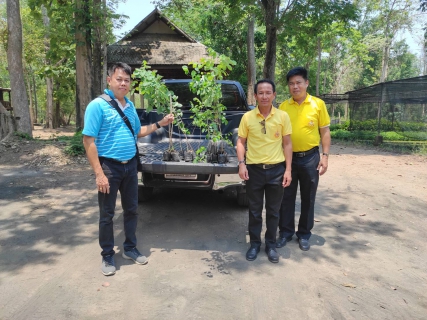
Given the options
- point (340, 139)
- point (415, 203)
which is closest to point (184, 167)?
point (415, 203)

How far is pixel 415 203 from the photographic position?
5379 mm

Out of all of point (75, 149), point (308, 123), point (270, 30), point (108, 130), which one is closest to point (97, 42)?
point (75, 149)

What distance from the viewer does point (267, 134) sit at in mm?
3172

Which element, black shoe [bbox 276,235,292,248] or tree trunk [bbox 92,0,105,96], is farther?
tree trunk [bbox 92,0,105,96]

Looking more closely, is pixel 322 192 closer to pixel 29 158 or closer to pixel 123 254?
pixel 123 254

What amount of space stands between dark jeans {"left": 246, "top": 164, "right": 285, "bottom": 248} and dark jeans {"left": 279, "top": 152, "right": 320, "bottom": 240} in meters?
0.32

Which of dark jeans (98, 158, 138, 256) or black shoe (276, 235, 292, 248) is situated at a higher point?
dark jeans (98, 158, 138, 256)

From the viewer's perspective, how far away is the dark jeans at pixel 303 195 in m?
3.45

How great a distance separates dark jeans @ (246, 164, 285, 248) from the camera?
321 centimetres

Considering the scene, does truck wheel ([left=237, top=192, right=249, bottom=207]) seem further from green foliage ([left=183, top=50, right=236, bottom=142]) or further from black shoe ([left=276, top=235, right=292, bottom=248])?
black shoe ([left=276, top=235, right=292, bottom=248])

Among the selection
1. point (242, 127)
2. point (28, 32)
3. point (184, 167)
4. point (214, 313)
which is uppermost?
point (28, 32)

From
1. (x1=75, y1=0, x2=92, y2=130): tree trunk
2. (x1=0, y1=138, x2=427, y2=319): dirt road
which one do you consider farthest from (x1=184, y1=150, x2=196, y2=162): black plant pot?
(x1=75, y1=0, x2=92, y2=130): tree trunk

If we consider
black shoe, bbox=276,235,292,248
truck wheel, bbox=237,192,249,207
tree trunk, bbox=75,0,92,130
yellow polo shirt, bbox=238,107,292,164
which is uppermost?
tree trunk, bbox=75,0,92,130

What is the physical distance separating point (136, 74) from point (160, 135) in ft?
5.16
